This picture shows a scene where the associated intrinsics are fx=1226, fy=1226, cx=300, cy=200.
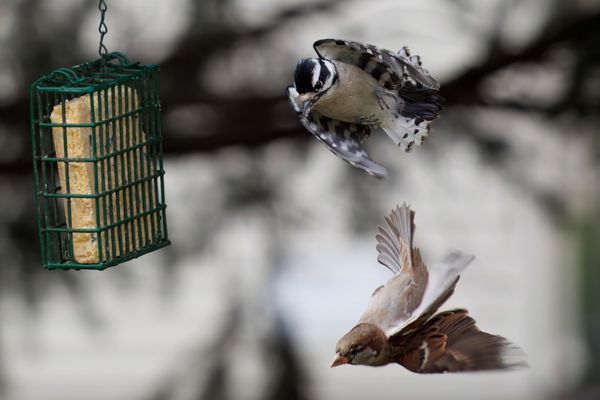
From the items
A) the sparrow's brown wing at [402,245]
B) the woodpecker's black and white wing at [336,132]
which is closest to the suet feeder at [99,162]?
the woodpecker's black and white wing at [336,132]

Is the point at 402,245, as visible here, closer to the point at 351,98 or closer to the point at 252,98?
the point at 351,98

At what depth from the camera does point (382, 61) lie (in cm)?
279

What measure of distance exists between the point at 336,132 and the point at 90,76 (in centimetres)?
63

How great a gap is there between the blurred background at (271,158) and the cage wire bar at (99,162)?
5.46 ft

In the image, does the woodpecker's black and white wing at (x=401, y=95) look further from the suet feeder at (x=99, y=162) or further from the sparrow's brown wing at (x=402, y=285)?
the suet feeder at (x=99, y=162)

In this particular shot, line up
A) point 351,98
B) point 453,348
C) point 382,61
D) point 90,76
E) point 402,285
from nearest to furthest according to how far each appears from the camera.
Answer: point 453,348 < point 402,285 < point 382,61 < point 351,98 < point 90,76

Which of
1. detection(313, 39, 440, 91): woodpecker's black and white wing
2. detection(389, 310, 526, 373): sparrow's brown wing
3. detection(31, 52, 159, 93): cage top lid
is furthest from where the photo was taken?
detection(31, 52, 159, 93): cage top lid

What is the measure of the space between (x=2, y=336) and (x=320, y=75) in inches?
110

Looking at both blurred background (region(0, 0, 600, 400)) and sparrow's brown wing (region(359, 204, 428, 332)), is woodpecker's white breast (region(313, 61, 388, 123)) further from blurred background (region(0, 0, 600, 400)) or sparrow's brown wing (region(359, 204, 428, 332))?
blurred background (region(0, 0, 600, 400))

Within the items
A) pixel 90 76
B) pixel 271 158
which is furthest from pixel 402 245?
pixel 271 158

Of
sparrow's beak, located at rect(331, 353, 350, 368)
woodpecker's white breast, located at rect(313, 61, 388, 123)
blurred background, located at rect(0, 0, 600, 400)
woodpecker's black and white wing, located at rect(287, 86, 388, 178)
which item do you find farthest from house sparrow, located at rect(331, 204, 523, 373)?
blurred background, located at rect(0, 0, 600, 400)

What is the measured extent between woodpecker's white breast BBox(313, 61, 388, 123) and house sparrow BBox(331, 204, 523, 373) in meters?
0.35

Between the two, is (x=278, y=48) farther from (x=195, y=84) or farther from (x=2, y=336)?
(x=2, y=336)

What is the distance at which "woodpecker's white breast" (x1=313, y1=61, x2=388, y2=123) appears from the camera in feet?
9.49
